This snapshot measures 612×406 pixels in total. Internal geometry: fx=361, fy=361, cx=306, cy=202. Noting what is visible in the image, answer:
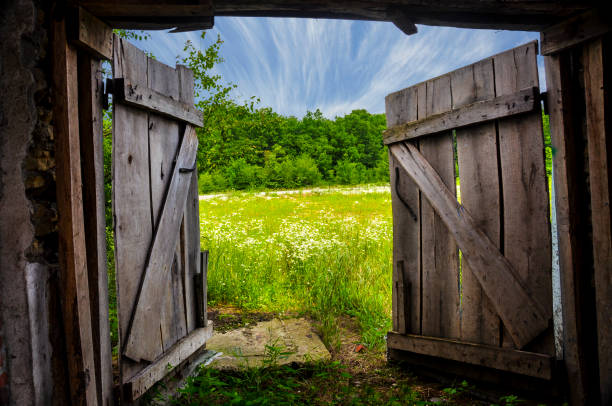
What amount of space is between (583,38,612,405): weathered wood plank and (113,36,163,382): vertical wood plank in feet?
9.28

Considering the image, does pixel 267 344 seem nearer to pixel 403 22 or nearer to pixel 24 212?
pixel 24 212

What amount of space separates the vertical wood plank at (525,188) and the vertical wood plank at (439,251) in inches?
16.1

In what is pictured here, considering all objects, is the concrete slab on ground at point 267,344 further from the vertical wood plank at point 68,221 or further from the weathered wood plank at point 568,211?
the weathered wood plank at point 568,211

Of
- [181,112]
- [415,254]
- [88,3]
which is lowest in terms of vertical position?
[415,254]

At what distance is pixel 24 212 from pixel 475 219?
112 inches

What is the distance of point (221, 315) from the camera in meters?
4.46

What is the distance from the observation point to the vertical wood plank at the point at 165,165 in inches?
105

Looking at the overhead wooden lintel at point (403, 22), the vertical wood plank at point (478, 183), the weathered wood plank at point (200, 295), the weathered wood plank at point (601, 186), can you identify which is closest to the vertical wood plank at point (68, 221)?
the weathered wood plank at point (200, 295)

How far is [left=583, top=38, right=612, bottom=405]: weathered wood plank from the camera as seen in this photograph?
6.70 ft

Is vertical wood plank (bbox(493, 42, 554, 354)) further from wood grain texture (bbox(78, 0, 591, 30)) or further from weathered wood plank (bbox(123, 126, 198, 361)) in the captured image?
weathered wood plank (bbox(123, 126, 198, 361))

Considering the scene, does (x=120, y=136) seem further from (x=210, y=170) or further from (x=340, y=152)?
(x=340, y=152)

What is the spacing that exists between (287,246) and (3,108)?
16.2 feet

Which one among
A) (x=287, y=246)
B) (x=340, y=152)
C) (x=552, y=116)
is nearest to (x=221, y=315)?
(x=287, y=246)

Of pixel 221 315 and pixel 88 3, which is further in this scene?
pixel 221 315
